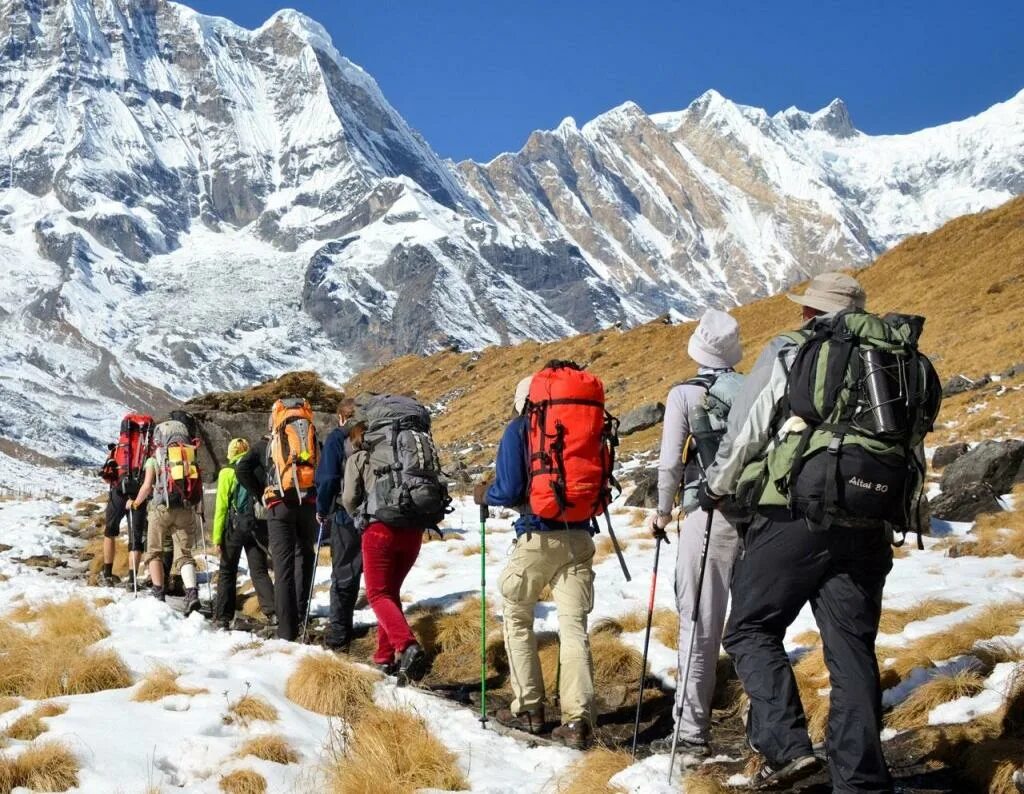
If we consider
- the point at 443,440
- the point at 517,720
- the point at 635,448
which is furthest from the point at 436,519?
the point at 443,440

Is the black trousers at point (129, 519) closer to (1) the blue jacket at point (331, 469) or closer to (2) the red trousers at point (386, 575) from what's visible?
(1) the blue jacket at point (331, 469)

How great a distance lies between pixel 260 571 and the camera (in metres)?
10.7

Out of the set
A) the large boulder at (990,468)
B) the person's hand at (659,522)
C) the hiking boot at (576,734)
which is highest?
the person's hand at (659,522)

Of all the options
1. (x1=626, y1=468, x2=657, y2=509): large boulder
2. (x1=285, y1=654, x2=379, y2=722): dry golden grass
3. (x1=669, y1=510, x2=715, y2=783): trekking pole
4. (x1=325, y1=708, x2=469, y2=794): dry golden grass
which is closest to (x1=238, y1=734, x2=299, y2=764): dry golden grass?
(x1=325, y1=708, x2=469, y2=794): dry golden grass

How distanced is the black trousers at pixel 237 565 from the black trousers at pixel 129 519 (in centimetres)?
207

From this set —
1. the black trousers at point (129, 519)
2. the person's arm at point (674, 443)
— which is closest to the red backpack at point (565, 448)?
the person's arm at point (674, 443)

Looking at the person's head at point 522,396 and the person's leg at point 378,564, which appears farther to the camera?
the person's leg at point 378,564

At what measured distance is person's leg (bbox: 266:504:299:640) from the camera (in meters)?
8.93

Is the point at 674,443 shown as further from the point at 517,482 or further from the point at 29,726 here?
the point at 29,726

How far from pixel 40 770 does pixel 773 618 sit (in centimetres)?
379

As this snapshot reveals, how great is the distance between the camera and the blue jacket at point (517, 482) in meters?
6.30

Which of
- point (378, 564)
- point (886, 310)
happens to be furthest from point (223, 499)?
point (886, 310)

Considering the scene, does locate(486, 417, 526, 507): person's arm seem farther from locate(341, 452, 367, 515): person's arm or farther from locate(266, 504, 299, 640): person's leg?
locate(266, 504, 299, 640): person's leg

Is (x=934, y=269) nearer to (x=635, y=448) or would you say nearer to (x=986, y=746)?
(x=635, y=448)
